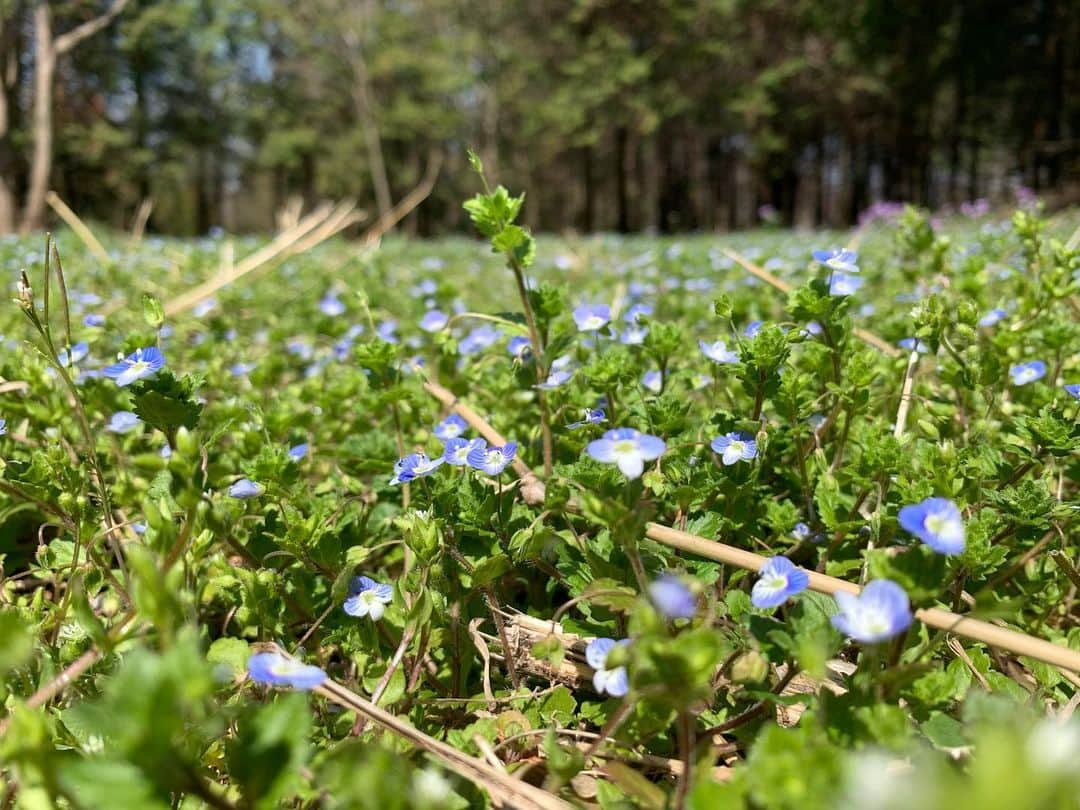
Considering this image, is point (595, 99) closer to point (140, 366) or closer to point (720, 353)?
point (720, 353)

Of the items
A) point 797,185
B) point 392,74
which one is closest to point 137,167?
point 392,74

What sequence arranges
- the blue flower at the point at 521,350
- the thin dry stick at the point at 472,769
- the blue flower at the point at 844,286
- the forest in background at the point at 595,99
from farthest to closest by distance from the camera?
the forest in background at the point at 595,99, the blue flower at the point at 844,286, the blue flower at the point at 521,350, the thin dry stick at the point at 472,769

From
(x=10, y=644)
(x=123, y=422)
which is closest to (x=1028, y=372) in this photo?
(x=10, y=644)

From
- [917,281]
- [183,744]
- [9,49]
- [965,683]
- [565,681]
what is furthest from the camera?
[9,49]

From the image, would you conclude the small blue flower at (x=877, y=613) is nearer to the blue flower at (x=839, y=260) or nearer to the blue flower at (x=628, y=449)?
the blue flower at (x=628, y=449)

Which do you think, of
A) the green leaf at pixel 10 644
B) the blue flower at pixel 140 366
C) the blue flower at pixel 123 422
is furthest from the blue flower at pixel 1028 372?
the blue flower at pixel 123 422

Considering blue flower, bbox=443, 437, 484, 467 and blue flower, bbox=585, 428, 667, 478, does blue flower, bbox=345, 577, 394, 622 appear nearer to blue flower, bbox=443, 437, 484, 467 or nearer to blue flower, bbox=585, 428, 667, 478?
blue flower, bbox=443, 437, 484, 467

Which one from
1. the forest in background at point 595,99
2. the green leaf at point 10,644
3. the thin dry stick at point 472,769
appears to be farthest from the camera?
the forest in background at point 595,99

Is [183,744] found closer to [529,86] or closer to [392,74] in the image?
[529,86]
